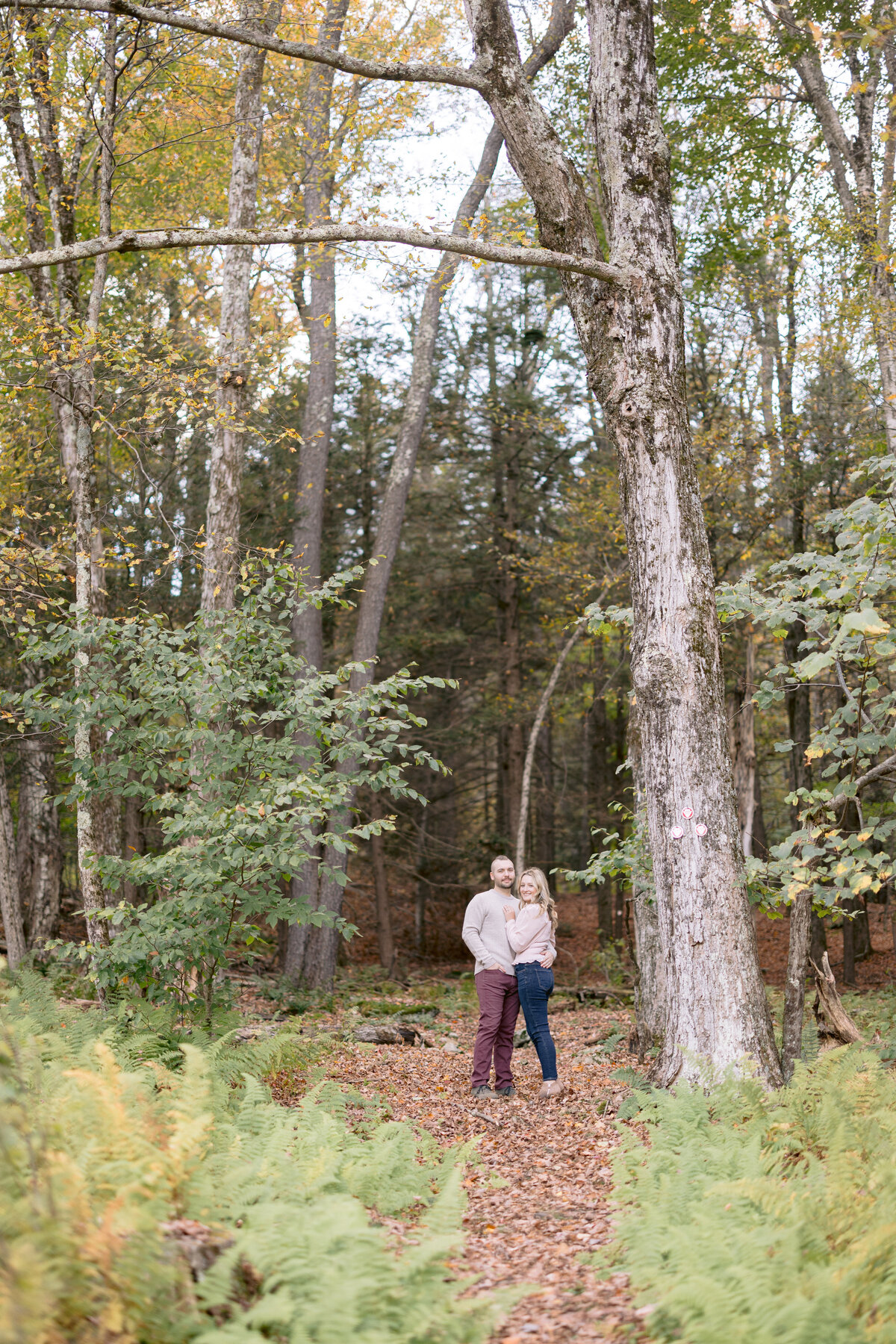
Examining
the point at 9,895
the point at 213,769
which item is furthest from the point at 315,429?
the point at 213,769

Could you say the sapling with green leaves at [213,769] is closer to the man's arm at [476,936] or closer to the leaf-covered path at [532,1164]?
the man's arm at [476,936]

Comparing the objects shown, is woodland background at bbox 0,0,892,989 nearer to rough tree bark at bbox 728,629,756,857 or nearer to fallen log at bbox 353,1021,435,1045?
rough tree bark at bbox 728,629,756,857

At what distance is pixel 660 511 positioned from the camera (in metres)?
6.61

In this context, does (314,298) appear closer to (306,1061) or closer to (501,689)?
(501,689)

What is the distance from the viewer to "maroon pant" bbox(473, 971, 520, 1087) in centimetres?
761

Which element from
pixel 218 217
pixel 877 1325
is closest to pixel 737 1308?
pixel 877 1325

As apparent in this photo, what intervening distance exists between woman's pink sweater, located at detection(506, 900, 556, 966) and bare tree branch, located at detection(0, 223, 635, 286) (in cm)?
477

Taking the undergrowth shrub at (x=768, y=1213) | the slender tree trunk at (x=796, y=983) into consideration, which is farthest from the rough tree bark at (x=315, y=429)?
the undergrowth shrub at (x=768, y=1213)

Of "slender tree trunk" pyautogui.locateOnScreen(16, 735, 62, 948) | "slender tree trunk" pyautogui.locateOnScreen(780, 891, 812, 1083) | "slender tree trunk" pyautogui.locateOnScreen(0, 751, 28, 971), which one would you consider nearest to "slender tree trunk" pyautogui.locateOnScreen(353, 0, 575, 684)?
"slender tree trunk" pyautogui.locateOnScreen(16, 735, 62, 948)

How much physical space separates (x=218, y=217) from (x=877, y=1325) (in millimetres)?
18557

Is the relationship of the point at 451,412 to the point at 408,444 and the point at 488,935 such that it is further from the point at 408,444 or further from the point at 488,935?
the point at 488,935

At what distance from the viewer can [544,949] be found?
7.75m

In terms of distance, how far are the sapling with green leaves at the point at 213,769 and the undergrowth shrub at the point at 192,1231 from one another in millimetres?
2228

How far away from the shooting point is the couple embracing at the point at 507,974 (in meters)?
7.65
